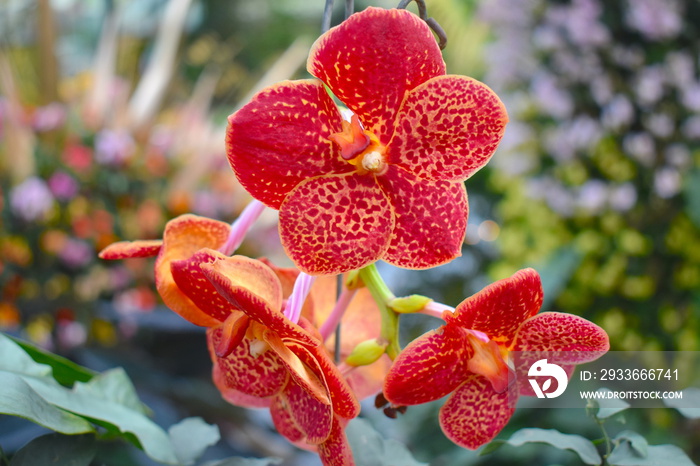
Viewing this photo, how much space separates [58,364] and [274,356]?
0.80 ft

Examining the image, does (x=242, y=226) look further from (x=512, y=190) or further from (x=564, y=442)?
(x=512, y=190)

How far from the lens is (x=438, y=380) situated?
0.37 meters

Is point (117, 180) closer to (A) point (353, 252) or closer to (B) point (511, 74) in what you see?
(B) point (511, 74)

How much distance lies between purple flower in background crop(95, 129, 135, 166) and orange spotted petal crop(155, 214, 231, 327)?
120cm

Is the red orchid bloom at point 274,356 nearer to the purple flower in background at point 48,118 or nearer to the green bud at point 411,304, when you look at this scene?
the green bud at point 411,304

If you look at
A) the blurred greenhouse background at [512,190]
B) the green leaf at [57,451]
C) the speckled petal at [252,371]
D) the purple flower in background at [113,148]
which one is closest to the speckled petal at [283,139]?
the speckled petal at [252,371]

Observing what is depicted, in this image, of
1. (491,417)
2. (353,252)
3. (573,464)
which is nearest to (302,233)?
(353,252)

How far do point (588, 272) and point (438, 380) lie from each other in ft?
4.71

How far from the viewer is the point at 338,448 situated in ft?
1.18

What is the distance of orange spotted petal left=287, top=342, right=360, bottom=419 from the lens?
13.3 inches

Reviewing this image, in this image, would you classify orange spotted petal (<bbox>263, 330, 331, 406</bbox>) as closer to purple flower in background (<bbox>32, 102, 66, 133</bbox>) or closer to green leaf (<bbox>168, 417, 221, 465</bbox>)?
green leaf (<bbox>168, 417, 221, 465</bbox>)

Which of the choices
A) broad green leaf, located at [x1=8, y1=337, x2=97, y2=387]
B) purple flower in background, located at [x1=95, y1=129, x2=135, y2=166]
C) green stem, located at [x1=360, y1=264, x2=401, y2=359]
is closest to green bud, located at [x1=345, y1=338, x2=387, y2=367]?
green stem, located at [x1=360, y1=264, x2=401, y2=359]

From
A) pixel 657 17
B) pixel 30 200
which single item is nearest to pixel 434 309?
pixel 30 200

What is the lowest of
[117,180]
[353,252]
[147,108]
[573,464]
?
[573,464]
